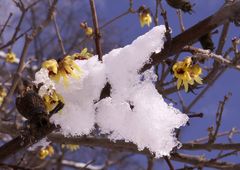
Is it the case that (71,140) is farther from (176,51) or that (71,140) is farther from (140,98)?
(176,51)

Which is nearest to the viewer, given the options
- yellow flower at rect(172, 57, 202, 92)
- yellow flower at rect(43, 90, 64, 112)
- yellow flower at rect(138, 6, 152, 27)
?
yellow flower at rect(43, 90, 64, 112)

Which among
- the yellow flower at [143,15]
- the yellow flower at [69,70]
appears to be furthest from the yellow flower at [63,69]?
the yellow flower at [143,15]

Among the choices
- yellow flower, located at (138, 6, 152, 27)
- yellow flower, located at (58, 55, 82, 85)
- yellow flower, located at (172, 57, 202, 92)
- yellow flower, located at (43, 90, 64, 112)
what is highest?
yellow flower, located at (138, 6, 152, 27)

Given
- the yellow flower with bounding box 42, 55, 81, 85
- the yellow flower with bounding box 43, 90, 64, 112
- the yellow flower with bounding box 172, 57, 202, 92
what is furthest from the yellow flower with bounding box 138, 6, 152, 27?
the yellow flower with bounding box 43, 90, 64, 112

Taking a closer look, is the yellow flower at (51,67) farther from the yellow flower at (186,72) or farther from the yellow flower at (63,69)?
the yellow flower at (186,72)

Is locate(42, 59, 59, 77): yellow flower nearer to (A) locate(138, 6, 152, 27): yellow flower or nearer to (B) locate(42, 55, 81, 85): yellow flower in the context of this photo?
(B) locate(42, 55, 81, 85): yellow flower

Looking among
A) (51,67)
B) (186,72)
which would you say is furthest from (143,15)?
(51,67)

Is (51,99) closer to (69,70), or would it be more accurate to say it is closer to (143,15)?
(69,70)
